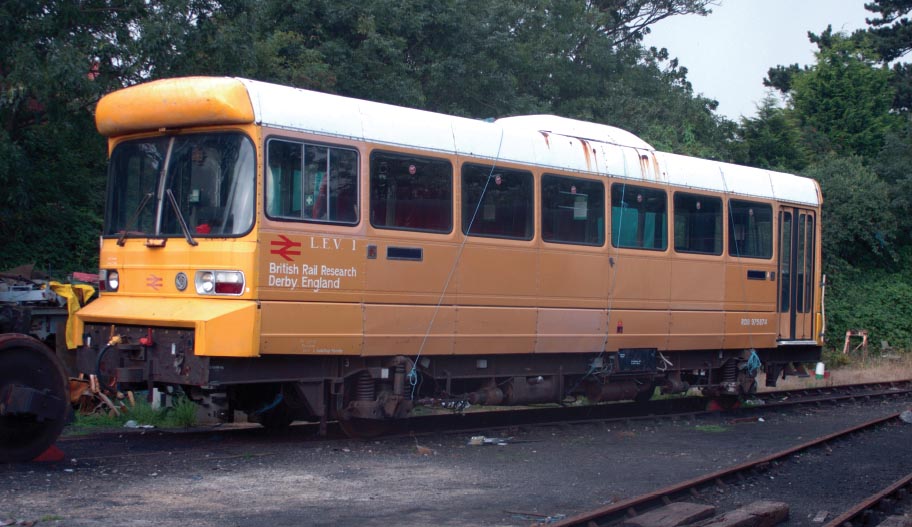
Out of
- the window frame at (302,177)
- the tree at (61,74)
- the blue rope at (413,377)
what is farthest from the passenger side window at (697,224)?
the tree at (61,74)

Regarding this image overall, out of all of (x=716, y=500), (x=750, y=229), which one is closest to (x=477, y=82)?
(x=750, y=229)

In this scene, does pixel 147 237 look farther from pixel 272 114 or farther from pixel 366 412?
pixel 366 412

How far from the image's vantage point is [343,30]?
76.4 ft

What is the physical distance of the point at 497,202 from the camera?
10.8 metres

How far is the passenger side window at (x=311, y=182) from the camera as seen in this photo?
28.9 feet

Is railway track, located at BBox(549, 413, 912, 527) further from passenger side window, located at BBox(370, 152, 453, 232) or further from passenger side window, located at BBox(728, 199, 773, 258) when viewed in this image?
passenger side window, located at BBox(728, 199, 773, 258)

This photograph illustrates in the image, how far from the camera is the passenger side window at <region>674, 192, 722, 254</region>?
1311 cm

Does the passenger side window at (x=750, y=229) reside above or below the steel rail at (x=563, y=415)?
above

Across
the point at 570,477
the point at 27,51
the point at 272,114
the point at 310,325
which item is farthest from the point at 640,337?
the point at 27,51

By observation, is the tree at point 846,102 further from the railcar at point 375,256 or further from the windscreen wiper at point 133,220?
the windscreen wiper at point 133,220

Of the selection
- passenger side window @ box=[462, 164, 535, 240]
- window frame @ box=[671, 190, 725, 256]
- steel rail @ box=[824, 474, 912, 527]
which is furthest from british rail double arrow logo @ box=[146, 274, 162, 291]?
window frame @ box=[671, 190, 725, 256]

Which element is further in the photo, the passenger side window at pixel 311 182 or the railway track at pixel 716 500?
the passenger side window at pixel 311 182

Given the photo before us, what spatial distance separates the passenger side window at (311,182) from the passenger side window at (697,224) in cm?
532

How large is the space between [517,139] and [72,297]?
16.4 ft
